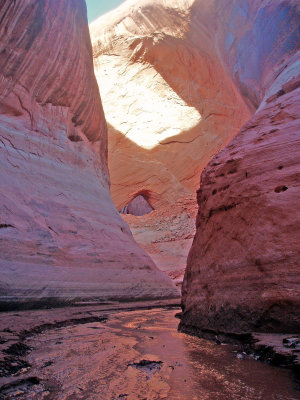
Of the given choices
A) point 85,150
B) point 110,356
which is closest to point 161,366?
point 110,356

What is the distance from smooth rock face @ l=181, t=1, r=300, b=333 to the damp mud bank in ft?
1.24

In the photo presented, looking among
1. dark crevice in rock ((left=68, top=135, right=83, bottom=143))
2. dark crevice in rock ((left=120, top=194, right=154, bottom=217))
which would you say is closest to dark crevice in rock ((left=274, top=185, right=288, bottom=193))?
dark crevice in rock ((left=68, top=135, right=83, bottom=143))

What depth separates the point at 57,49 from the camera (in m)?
8.34

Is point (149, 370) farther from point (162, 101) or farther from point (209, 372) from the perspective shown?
point (162, 101)

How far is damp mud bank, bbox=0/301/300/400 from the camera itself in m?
1.75

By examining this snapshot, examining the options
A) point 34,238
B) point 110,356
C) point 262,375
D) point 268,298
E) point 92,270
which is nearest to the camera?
point 262,375

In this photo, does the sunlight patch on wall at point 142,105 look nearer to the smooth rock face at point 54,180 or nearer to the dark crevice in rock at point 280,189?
the smooth rock face at point 54,180

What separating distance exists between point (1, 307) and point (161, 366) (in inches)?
120

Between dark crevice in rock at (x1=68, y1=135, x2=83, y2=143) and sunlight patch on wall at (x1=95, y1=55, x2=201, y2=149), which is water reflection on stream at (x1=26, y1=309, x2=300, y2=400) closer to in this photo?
dark crevice in rock at (x1=68, y1=135, x2=83, y2=143)

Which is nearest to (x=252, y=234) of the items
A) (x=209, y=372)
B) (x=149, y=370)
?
(x=209, y=372)

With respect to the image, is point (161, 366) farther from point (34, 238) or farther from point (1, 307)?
point (34, 238)

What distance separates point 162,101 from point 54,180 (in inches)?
612

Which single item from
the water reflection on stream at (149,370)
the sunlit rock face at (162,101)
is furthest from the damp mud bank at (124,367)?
the sunlit rock face at (162,101)

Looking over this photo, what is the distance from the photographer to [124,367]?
2.24m
